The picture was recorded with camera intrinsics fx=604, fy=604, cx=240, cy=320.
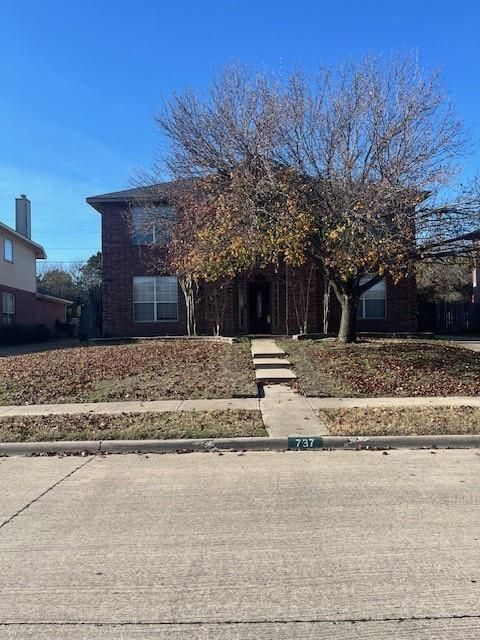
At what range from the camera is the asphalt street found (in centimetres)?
350

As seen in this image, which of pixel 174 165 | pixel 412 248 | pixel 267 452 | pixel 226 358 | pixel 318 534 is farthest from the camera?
pixel 174 165

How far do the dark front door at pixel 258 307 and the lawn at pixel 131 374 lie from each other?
5975 millimetres

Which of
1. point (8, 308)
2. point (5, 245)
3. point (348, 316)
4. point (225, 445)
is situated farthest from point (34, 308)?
point (225, 445)

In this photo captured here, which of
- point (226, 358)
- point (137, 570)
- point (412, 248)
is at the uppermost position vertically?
point (412, 248)

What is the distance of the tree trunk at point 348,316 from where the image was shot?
55.4 feet

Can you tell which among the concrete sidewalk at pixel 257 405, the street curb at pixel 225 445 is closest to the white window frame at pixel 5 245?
the concrete sidewalk at pixel 257 405

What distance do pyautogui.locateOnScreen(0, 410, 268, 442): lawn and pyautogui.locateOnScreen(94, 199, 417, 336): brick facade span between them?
1335 cm

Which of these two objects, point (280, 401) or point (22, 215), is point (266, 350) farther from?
point (22, 215)

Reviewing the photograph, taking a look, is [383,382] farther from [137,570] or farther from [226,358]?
[137,570]

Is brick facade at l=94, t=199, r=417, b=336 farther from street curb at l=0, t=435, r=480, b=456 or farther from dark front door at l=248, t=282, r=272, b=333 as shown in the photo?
street curb at l=0, t=435, r=480, b=456

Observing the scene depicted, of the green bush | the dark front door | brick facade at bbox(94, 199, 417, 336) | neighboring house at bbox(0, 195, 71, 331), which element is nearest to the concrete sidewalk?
brick facade at bbox(94, 199, 417, 336)

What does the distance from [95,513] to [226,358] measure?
9.91 meters

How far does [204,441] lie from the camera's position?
8.34 metres

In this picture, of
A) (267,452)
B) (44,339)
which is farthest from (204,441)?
(44,339)
